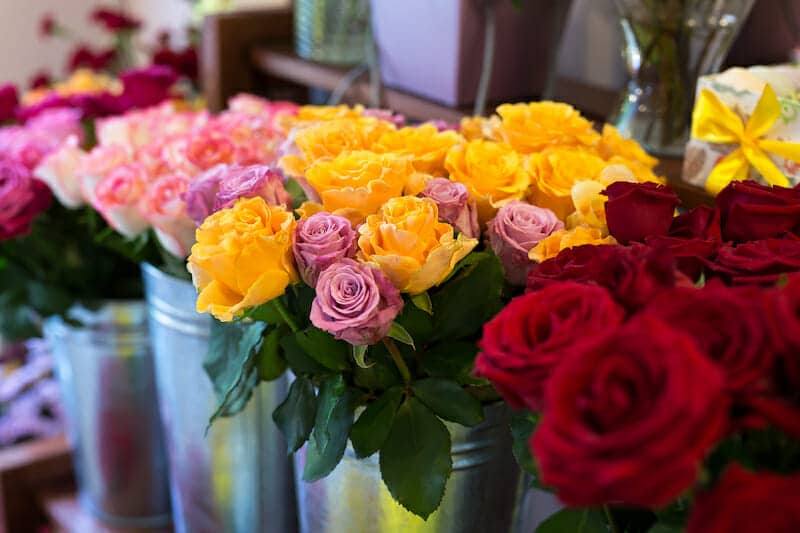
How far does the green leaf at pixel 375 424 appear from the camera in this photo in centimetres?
50

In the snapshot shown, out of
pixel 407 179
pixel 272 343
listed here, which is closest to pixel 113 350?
pixel 272 343

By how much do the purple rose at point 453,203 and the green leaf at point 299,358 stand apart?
114mm

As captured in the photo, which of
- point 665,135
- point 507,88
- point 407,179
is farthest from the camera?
point 507,88

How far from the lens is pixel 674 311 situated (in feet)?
1.06

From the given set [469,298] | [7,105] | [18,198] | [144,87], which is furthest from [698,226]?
[7,105]

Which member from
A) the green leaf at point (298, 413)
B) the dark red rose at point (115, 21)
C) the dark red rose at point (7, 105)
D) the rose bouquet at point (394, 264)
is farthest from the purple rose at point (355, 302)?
the dark red rose at point (115, 21)

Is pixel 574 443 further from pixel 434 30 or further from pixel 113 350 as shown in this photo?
pixel 113 350

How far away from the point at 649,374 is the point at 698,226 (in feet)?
0.59

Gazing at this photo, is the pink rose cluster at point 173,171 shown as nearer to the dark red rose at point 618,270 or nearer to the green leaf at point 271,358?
the green leaf at point 271,358

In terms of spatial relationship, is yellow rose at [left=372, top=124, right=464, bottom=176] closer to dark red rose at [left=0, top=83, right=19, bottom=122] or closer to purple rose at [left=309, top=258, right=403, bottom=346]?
purple rose at [left=309, top=258, right=403, bottom=346]

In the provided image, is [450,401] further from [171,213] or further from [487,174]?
[171,213]

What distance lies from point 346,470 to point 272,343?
9 cm

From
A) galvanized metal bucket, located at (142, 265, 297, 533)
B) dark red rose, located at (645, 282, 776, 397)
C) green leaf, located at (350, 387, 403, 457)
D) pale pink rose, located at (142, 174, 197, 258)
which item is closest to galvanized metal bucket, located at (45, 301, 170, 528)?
galvanized metal bucket, located at (142, 265, 297, 533)

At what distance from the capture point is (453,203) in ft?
1.65
